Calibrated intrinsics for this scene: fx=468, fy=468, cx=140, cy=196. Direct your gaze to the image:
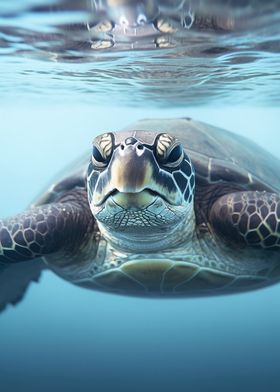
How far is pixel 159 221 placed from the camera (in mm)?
3979

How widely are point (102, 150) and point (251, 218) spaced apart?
5.36 feet

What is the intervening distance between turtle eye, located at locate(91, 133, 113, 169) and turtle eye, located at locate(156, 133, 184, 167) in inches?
15.2

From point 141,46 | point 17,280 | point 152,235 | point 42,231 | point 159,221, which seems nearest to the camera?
point 159,221

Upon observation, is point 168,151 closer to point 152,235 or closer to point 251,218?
point 152,235

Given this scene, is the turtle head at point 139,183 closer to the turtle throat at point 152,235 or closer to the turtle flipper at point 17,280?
the turtle throat at point 152,235

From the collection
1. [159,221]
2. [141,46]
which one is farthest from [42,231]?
[141,46]

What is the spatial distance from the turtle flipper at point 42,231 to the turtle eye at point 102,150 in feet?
3.99

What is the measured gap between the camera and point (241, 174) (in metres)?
5.37

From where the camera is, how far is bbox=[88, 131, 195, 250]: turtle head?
11.3 feet

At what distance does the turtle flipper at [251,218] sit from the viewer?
4426mm

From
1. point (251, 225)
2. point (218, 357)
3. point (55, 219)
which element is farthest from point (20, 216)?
point (218, 357)

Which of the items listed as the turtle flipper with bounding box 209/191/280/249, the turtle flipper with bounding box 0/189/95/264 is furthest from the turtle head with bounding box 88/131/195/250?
the turtle flipper with bounding box 0/189/95/264

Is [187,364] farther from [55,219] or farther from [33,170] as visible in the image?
[33,170]

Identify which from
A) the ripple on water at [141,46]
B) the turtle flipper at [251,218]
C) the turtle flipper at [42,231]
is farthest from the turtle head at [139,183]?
the ripple on water at [141,46]
